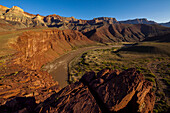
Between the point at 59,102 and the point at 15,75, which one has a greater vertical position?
the point at 59,102

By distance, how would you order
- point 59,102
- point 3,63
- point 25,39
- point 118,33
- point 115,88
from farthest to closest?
1. point 118,33
2. point 25,39
3. point 3,63
4. point 115,88
5. point 59,102

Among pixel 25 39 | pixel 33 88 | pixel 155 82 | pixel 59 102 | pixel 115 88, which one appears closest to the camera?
pixel 59 102

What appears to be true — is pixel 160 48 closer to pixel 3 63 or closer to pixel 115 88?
pixel 115 88

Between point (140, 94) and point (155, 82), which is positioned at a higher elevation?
point (140, 94)

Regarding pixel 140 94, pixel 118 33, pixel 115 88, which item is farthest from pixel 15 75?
pixel 118 33

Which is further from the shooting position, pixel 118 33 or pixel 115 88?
pixel 118 33

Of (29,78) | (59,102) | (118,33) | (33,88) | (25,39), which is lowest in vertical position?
(33,88)

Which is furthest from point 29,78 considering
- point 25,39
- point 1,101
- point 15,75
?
point 25,39

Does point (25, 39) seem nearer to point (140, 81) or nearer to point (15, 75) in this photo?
point (15, 75)

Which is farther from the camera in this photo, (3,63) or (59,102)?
(3,63)

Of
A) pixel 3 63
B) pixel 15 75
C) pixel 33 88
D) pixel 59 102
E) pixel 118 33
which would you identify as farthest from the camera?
→ pixel 118 33
